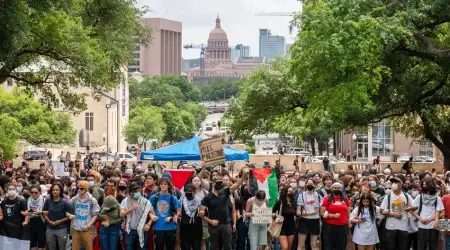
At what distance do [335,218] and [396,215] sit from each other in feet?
3.58

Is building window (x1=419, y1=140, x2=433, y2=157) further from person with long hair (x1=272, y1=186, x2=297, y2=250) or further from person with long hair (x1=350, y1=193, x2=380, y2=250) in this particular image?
person with long hair (x1=350, y1=193, x2=380, y2=250)

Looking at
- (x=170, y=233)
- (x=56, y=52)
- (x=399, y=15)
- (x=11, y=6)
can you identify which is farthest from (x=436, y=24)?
(x=170, y=233)

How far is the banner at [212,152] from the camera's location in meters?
24.1

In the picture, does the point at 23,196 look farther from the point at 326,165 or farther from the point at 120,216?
the point at 326,165

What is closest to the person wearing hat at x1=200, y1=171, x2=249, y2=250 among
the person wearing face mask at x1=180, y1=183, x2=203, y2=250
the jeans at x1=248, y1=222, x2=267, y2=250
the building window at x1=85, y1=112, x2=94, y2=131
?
the person wearing face mask at x1=180, y1=183, x2=203, y2=250

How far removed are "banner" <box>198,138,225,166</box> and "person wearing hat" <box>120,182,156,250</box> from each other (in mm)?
6238

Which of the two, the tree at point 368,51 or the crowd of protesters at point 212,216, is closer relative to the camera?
the crowd of protesters at point 212,216

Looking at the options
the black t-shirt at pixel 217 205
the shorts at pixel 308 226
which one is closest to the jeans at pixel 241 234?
the shorts at pixel 308 226

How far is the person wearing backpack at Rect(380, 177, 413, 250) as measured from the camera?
61.0 feet

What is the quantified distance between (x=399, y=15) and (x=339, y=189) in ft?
55.5

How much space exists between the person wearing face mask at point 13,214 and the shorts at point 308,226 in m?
4.98

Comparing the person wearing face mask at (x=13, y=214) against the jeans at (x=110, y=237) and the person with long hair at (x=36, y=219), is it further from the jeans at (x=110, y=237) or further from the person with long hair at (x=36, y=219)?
the jeans at (x=110, y=237)

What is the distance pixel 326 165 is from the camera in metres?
48.2

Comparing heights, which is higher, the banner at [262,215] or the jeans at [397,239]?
the banner at [262,215]
